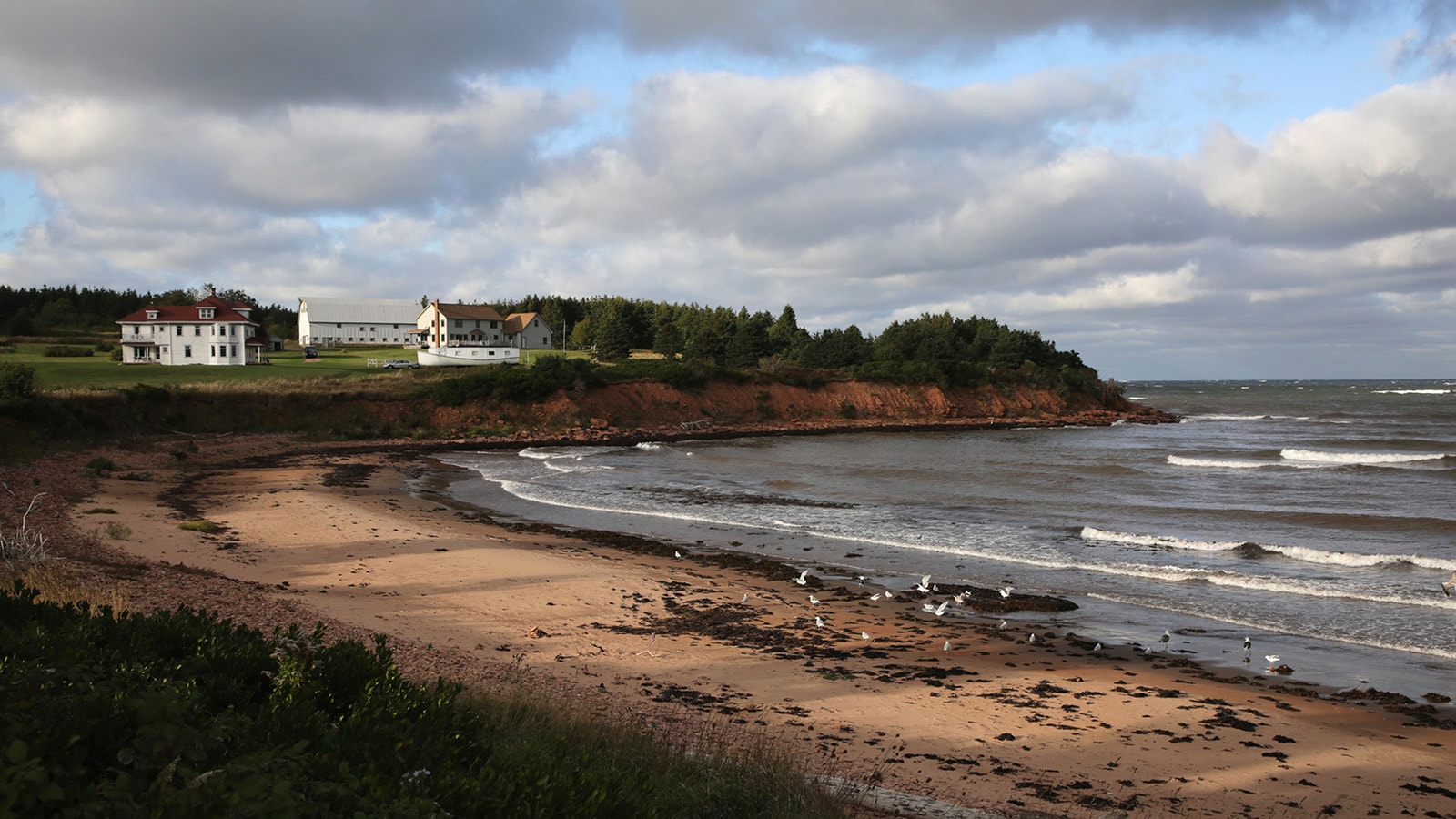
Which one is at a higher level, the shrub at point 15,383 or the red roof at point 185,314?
the red roof at point 185,314

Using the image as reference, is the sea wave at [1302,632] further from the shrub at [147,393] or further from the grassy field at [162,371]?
the grassy field at [162,371]

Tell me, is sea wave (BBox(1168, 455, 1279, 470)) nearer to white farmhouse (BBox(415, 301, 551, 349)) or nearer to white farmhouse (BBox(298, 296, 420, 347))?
white farmhouse (BBox(415, 301, 551, 349))

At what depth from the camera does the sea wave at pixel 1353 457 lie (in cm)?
3809

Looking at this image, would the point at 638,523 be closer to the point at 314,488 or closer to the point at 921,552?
the point at 921,552

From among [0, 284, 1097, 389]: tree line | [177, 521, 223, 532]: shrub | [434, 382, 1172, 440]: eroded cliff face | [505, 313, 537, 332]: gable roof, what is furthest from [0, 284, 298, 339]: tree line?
[177, 521, 223, 532]: shrub

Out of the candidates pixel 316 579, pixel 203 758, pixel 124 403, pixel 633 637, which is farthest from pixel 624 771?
pixel 124 403

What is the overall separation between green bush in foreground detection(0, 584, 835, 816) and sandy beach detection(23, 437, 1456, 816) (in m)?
Result: 2.39

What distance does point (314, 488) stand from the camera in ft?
87.4

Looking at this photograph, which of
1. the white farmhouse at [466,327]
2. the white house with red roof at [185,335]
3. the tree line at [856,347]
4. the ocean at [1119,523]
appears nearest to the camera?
the ocean at [1119,523]

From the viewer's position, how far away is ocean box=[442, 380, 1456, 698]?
44.7 ft

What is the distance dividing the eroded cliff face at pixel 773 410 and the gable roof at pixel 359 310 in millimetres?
43770

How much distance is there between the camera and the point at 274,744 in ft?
13.9

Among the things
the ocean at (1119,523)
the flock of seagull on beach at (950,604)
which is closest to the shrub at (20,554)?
the flock of seagull on beach at (950,604)

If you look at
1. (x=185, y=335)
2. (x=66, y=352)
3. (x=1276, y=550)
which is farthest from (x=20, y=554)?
(x=66, y=352)
